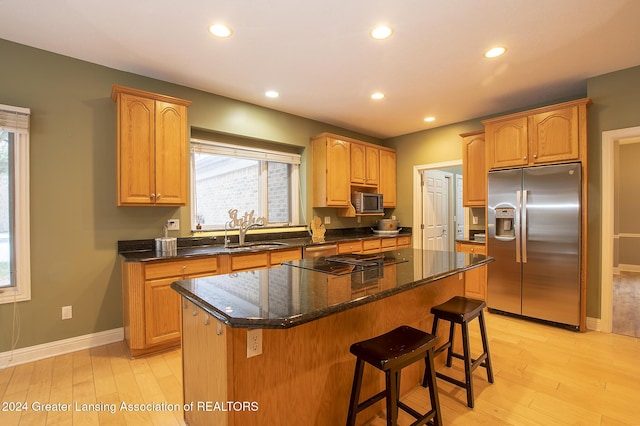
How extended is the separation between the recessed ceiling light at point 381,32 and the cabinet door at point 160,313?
272 cm

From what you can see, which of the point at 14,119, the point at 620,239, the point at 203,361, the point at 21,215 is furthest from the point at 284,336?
the point at 620,239

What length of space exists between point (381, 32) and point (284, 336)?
7.58 feet

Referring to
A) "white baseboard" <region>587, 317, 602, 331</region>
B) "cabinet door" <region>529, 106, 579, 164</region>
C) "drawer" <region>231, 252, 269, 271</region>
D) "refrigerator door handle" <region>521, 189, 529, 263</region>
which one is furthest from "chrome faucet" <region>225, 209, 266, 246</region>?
"white baseboard" <region>587, 317, 602, 331</region>

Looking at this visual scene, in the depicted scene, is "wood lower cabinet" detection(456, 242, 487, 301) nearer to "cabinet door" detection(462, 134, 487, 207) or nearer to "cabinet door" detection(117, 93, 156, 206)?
"cabinet door" detection(462, 134, 487, 207)

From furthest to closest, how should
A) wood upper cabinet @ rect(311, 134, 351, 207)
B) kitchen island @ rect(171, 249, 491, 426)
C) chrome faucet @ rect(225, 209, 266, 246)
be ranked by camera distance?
wood upper cabinet @ rect(311, 134, 351, 207)
chrome faucet @ rect(225, 209, 266, 246)
kitchen island @ rect(171, 249, 491, 426)

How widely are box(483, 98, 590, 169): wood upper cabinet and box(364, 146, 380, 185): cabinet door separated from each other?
1752 millimetres

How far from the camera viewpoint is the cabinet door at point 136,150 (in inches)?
109

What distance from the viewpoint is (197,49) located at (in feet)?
8.59

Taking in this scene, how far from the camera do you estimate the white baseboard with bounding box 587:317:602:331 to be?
321 cm

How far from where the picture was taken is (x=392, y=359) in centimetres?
138

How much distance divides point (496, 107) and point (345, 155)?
212 centimetres

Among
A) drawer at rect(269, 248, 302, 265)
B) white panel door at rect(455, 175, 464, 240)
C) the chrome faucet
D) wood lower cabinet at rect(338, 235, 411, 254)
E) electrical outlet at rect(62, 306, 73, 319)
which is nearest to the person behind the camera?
electrical outlet at rect(62, 306, 73, 319)

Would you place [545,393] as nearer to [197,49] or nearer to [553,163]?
[553,163]

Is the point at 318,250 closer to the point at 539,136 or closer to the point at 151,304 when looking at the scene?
the point at 151,304
